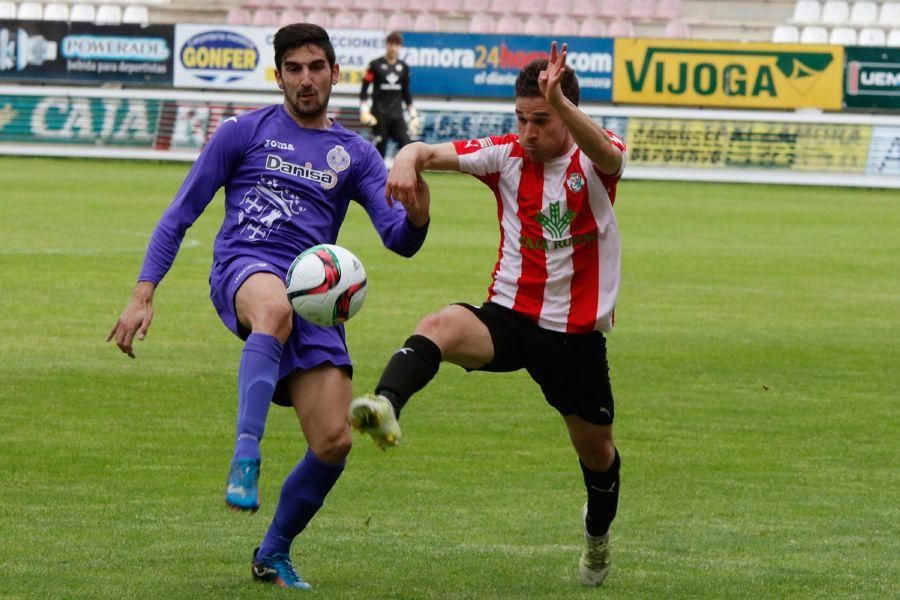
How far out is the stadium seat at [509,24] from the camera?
4069 cm

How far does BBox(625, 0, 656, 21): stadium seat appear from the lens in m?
40.2

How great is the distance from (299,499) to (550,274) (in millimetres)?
1225

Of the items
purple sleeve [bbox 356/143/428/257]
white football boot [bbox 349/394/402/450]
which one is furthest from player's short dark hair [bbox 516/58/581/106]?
white football boot [bbox 349/394/402/450]

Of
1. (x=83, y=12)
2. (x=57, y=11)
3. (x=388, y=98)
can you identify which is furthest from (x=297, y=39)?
(x=57, y=11)

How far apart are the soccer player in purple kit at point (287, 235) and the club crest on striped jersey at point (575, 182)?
546 millimetres

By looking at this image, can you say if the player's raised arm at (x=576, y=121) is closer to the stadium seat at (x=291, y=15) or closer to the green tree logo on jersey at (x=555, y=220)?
the green tree logo on jersey at (x=555, y=220)

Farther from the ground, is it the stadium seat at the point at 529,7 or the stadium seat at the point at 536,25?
the stadium seat at the point at 529,7

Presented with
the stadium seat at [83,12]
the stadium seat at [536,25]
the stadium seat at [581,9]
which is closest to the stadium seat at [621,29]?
the stadium seat at [581,9]

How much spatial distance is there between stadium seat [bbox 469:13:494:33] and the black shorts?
34747 mm

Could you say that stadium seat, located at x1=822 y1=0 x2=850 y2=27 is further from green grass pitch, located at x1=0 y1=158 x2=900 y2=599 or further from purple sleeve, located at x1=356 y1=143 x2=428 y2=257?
purple sleeve, located at x1=356 y1=143 x2=428 y2=257

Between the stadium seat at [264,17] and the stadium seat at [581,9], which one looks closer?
the stadium seat at [581,9]

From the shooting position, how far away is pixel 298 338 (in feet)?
20.4

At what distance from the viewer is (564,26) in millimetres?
40562

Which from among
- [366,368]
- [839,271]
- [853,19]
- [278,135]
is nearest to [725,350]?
[366,368]
